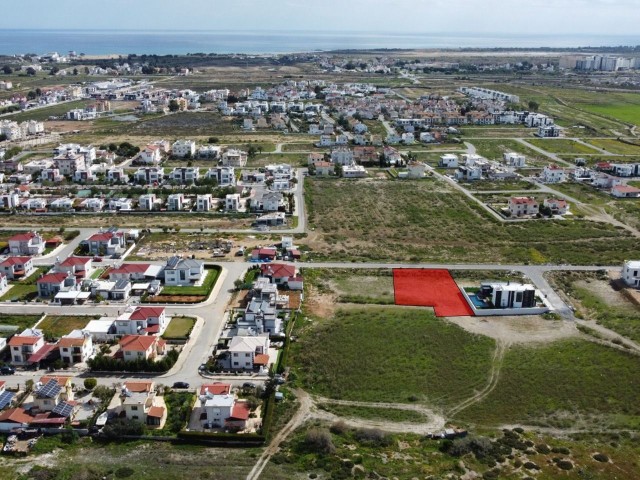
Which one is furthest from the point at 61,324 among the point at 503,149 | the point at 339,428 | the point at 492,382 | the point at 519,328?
the point at 503,149

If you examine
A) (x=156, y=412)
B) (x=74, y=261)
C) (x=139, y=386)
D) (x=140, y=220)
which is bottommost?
(x=156, y=412)

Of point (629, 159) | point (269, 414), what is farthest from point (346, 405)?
point (629, 159)

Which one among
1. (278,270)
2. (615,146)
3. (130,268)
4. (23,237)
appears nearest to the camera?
(278,270)

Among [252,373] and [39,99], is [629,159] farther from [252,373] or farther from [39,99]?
[39,99]

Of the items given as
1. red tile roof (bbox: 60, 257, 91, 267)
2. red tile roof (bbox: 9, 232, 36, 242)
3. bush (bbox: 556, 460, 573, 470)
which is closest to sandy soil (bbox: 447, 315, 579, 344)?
bush (bbox: 556, 460, 573, 470)

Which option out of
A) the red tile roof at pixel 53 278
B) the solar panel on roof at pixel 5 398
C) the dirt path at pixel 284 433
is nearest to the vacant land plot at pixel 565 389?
the dirt path at pixel 284 433

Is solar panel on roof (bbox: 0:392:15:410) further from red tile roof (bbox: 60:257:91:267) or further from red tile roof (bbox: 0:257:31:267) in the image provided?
red tile roof (bbox: 0:257:31:267)

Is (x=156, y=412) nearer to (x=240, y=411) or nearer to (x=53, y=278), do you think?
(x=240, y=411)
